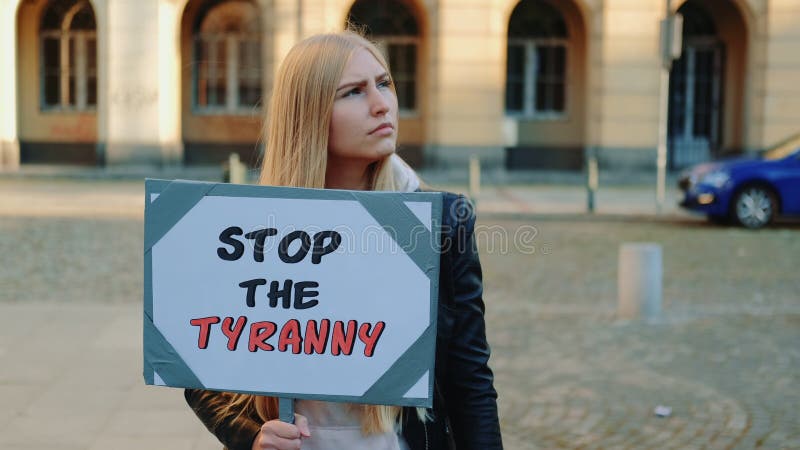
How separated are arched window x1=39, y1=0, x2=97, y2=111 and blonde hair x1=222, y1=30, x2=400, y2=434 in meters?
25.6

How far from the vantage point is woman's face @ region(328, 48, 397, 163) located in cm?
259

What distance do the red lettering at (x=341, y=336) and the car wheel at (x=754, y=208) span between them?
1548cm

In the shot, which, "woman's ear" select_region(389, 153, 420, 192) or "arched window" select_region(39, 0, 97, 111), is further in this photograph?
"arched window" select_region(39, 0, 97, 111)

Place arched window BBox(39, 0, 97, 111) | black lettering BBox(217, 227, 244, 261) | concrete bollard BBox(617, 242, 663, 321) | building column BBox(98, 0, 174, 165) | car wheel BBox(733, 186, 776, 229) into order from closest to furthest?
black lettering BBox(217, 227, 244, 261), concrete bollard BBox(617, 242, 663, 321), car wheel BBox(733, 186, 776, 229), building column BBox(98, 0, 174, 165), arched window BBox(39, 0, 97, 111)

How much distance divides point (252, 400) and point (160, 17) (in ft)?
77.6

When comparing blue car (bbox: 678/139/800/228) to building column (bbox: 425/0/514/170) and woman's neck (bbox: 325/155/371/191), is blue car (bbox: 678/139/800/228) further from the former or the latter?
woman's neck (bbox: 325/155/371/191)

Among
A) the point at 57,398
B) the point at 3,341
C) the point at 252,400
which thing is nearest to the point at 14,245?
the point at 3,341

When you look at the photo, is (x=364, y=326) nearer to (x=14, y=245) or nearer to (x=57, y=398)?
(x=57, y=398)

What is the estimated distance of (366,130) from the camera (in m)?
2.59

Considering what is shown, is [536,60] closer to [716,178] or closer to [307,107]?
[716,178]

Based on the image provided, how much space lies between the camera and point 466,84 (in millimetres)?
25547

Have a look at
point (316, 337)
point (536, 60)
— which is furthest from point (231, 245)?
point (536, 60)

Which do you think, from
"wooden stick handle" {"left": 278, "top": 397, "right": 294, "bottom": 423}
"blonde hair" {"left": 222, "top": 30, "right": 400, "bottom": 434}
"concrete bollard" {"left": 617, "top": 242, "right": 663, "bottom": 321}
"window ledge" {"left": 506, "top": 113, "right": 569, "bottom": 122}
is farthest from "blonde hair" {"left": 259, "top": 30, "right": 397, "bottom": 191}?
"window ledge" {"left": 506, "top": 113, "right": 569, "bottom": 122}

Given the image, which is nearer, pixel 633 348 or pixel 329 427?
pixel 329 427
